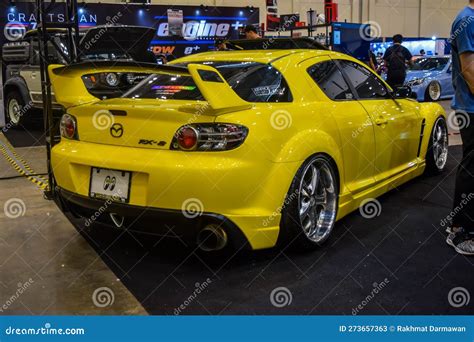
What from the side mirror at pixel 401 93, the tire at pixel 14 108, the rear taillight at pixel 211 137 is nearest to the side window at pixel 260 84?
the rear taillight at pixel 211 137

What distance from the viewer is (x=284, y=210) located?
2963 millimetres

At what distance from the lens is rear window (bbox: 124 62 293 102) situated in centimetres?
320

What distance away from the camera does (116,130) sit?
118 inches

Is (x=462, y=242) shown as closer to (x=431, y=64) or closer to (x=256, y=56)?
(x=256, y=56)

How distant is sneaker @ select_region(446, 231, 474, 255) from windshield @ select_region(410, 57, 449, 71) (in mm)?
10732

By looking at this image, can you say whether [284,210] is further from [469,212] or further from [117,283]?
[469,212]

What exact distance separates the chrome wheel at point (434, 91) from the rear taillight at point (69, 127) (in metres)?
10.9

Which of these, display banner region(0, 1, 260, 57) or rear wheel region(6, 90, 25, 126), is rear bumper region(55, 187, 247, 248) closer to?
rear wheel region(6, 90, 25, 126)

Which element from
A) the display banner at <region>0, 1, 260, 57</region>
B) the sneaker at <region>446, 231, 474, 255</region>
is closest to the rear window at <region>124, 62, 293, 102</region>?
the sneaker at <region>446, 231, 474, 255</region>

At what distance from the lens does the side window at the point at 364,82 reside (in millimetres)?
3979

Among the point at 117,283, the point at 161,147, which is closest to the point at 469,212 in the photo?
the point at 161,147

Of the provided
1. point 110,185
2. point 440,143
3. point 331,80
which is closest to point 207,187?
point 110,185

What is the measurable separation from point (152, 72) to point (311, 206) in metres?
1.28

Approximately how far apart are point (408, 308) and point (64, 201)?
2.13 metres
